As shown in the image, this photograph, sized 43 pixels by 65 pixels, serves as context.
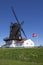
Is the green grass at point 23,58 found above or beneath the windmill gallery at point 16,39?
beneath

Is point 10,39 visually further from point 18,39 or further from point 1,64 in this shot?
point 1,64

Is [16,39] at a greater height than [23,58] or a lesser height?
greater

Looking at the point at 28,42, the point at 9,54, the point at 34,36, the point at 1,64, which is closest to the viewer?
the point at 1,64

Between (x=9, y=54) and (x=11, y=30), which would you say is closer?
(x=9, y=54)

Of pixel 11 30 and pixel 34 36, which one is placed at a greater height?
pixel 11 30

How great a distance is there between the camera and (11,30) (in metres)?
104

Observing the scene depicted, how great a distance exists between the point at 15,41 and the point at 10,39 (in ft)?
8.25

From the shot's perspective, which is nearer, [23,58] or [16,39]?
[23,58]

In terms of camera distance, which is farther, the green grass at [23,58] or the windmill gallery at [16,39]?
the windmill gallery at [16,39]

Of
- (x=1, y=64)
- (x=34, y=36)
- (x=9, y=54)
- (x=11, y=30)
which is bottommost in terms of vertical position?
(x=1, y=64)

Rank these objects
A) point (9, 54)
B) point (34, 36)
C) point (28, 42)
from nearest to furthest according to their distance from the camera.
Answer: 1. point (9, 54)
2. point (34, 36)
3. point (28, 42)

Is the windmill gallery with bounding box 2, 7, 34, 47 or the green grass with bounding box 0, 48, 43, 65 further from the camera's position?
the windmill gallery with bounding box 2, 7, 34, 47

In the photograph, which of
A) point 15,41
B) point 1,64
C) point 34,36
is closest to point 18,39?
point 15,41

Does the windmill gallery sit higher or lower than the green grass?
higher
